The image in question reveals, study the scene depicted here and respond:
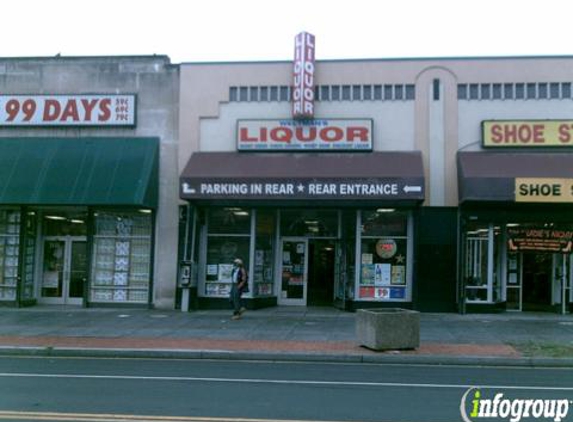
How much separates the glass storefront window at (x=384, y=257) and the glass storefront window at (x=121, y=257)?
260 inches

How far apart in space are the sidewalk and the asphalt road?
44cm

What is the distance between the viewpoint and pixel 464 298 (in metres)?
18.5

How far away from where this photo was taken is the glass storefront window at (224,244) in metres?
20.0

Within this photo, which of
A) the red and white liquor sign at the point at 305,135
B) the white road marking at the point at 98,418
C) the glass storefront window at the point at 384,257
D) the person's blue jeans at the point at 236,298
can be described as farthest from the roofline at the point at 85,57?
the white road marking at the point at 98,418

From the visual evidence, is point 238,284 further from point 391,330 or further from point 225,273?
point 391,330

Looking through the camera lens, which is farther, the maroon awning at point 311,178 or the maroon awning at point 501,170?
the maroon awning at point 311,178

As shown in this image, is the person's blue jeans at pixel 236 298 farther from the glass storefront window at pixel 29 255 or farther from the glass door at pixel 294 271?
the glass storefront window at pixel 29 255

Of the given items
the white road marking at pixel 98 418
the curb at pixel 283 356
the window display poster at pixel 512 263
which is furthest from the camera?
the window display poster at pixel 512 263

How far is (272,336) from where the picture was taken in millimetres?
14734

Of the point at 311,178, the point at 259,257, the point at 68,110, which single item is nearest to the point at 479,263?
the point at 311,178

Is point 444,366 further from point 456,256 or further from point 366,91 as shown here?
point 366,91

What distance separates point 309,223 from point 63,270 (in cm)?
805

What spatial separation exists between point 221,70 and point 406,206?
6956 millimetres

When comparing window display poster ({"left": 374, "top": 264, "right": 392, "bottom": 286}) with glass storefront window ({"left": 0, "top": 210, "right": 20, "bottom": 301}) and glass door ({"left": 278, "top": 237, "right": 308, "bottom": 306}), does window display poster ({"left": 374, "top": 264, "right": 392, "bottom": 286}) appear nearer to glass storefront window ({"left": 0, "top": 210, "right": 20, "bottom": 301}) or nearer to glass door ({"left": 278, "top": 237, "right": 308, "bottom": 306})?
glass door ({"left": 278, "top": 237, "right": 308, "bottom": 306})
